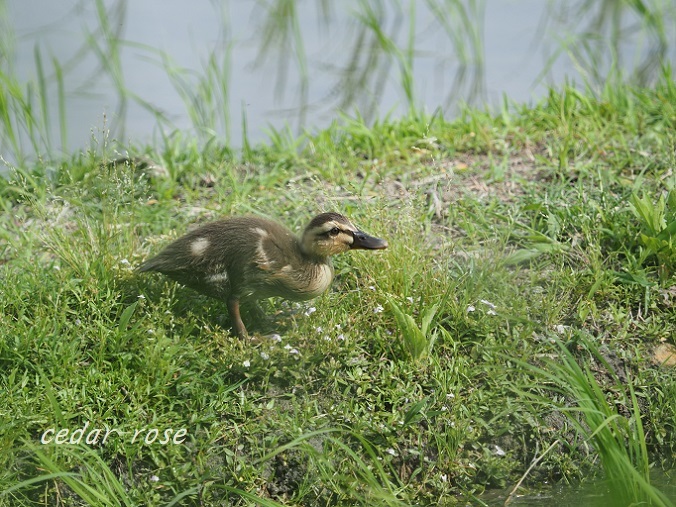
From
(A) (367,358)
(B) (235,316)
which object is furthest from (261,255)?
(A) (367,358)

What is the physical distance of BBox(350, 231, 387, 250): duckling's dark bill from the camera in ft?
15.8

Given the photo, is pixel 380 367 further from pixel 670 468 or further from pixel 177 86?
pixel 177 86

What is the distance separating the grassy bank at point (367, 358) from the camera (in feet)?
13.9

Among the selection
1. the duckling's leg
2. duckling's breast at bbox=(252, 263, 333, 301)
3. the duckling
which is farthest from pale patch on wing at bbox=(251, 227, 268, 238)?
the duckling's leg

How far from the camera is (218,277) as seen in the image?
4.86 meters

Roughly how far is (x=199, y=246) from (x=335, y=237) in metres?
0.74

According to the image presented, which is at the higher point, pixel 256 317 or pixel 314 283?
pixel 314 283

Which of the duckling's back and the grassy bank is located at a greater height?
the duckling's back

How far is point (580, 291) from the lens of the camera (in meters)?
5.39

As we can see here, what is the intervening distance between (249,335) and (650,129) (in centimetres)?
412

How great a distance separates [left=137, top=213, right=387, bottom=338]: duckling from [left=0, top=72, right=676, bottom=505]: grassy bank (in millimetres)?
210

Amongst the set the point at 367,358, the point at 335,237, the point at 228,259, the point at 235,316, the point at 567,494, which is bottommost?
the point at 567,494

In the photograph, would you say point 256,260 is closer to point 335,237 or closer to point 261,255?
point 261,255

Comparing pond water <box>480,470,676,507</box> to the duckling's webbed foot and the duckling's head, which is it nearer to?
the duckling's head
